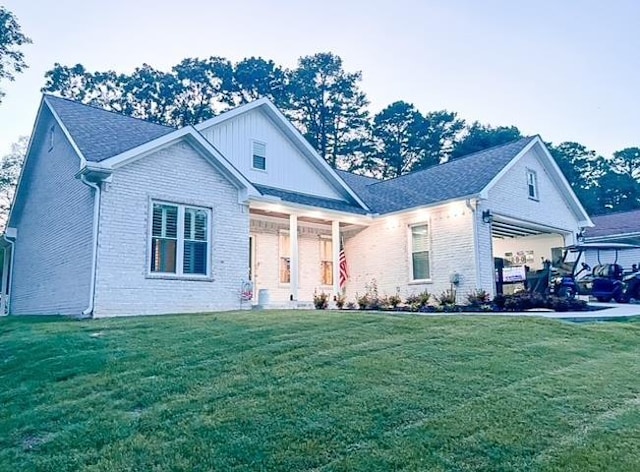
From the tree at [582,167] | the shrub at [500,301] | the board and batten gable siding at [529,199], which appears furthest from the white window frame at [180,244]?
the tree at [582,167]

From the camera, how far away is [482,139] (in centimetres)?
3950

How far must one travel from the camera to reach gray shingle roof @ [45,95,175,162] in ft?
36.3

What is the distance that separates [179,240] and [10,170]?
79.4ft

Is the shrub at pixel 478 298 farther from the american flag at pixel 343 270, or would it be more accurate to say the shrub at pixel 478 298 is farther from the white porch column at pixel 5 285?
the white porch column at pixel 5 285

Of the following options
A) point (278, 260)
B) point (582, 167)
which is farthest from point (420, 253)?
point (582, 167)

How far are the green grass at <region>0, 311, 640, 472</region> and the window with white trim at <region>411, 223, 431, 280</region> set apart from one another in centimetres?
785

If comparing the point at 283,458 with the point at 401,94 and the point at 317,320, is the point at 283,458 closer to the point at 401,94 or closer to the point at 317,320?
the point at 317,320

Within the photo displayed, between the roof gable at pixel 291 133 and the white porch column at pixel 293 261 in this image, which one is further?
the roof gable at pixel 291 133

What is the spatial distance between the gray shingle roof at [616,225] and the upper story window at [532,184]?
8.66m

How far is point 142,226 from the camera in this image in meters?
10.8

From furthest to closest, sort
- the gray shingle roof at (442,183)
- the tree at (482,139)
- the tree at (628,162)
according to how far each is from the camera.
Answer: the tree at (628,162) < the tree at (482,139) < the gray shingle roof at (442,183)

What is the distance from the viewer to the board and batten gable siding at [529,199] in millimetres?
16000

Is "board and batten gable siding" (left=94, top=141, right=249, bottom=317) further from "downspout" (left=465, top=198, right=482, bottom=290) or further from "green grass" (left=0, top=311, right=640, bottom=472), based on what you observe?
"downspout" (left=465, top=198, right=482, bottom=290)

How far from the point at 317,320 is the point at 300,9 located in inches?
424
